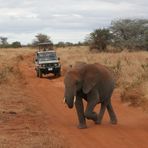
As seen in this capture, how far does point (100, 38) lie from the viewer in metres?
56.6

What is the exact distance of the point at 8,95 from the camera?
68.7 ft

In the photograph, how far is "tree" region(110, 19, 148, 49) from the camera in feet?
176

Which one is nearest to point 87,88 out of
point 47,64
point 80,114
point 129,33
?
point 80,114

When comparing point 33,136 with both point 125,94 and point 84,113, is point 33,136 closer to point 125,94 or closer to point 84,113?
point 84,113

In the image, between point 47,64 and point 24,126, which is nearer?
point 24,126

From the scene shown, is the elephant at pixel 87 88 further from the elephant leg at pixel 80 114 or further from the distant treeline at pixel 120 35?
the distant treeline at pixel 120 35

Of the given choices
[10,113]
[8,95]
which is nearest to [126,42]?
[8,95]

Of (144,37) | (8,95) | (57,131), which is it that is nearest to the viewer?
(57,131)

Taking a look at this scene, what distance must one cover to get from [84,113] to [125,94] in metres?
5.97

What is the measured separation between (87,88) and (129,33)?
143 feet

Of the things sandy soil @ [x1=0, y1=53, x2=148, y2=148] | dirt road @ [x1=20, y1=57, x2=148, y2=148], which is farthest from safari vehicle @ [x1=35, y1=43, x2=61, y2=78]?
sandy soil @ [x1=0, y1=53, x2=148, y2=148]

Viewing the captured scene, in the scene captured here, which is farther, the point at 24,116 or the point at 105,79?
the point at 24,116

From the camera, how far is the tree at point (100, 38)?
56375 millimetres

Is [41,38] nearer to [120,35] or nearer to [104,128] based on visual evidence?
[120,35]
